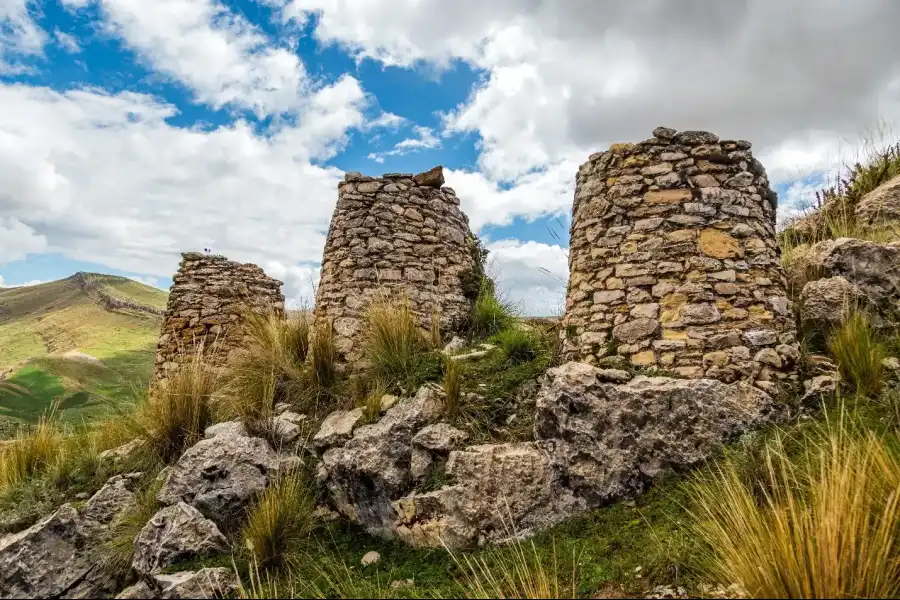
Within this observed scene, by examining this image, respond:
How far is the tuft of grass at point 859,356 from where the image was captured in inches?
176

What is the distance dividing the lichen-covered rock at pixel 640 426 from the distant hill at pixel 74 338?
16.1m

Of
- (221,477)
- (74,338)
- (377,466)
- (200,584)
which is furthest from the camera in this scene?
(74,338)

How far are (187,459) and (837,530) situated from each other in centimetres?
537

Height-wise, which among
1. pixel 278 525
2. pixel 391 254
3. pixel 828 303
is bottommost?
pixel 278 525

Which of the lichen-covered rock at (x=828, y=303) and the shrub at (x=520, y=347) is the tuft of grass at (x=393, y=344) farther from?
the lichen-covered rock at (x=828, y=303)

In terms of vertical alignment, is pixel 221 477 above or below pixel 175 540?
above

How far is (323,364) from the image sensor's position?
21.7ft

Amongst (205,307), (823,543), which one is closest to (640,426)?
(823,543)

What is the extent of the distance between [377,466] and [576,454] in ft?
6.12

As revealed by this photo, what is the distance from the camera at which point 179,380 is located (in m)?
6.61

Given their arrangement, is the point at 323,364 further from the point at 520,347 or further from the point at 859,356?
the point at 859,356

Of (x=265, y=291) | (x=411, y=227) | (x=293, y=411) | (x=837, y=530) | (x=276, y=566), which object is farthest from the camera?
(x=265, y=291)

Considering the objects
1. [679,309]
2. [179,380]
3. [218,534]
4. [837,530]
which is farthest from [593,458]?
[179,380]

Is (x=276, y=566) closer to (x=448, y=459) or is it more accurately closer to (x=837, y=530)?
(x=448, y=459)
